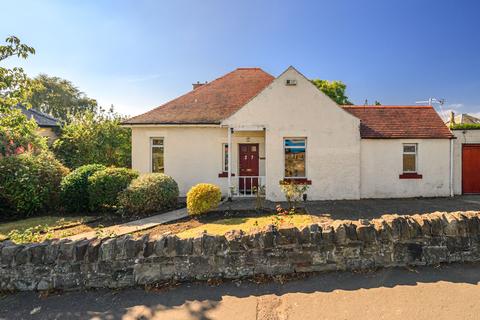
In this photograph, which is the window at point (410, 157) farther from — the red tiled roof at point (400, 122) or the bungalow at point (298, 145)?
the red tiled roof at point (400, 122)

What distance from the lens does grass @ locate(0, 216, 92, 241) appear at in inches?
324

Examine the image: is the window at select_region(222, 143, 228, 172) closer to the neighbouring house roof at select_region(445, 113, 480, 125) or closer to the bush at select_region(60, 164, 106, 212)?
the bush at select_region(60, 164, 106, 212)

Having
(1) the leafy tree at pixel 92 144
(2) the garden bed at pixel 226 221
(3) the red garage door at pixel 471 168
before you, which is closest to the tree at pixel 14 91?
(2) the garden bed at pixel 226 221

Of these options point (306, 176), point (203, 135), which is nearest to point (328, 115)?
point (306, 176)

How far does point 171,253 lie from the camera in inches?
156

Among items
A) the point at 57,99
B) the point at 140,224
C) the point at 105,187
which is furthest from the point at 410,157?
the point at 57,99

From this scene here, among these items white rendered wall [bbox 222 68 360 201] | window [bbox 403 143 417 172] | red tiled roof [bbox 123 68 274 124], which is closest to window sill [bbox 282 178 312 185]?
white rendered wall [bbox 222 68 360 201]

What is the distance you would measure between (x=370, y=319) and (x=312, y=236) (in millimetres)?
1283

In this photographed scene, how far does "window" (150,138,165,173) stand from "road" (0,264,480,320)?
30.9 ft

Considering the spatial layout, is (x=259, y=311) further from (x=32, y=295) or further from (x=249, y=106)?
(x=249, y=106)

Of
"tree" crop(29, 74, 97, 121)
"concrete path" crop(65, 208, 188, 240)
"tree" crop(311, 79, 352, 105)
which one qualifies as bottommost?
"concrete path" crop(65, 208, 188, 240)

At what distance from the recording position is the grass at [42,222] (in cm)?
823

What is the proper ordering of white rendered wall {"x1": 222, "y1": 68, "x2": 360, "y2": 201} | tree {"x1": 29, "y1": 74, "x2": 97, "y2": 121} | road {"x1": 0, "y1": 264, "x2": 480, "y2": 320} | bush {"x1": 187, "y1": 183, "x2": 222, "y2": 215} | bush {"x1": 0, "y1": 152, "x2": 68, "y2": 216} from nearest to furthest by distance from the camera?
road {"x1": 0, "y1": 264, "x2": 480, "y2": 320} → bush {"x1": 187, "y1": 183, "x2": 222, "y2": 215} → bush {"x1": 0, "y1": 152, "x2": 68, "y2": 216} → white rendered wall {"x1": 222, "y1": 68, "x2": 360, "y2": 201} → tree {"x1": 29, "y1": 74, "x2": 97, "y2": 121}

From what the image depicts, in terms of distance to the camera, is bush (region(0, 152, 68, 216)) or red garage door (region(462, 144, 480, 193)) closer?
bush (region(0, 152, 68, 216))
